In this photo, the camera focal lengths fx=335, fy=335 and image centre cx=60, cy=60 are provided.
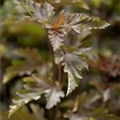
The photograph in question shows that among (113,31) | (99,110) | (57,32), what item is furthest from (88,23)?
(113,31)

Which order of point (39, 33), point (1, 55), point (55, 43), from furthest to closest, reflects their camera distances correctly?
1. point (39, 33)
2. point (1, 55)
3. point (55, 43)

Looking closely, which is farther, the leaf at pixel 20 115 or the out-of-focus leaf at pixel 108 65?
the out-of-focus leaf at pixel 108 65

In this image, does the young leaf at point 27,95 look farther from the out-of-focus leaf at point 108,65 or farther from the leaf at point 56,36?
the out-of-focus leaf at point 108,65

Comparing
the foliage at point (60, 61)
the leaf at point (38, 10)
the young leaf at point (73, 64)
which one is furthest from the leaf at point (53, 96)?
the leaf at point (38, 10)

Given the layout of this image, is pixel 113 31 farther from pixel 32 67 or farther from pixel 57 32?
pixel 57 32

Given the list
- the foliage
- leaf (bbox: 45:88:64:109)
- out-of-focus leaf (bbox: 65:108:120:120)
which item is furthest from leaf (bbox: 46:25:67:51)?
out-of-focus leaf (bbox: 65:108:120:120)

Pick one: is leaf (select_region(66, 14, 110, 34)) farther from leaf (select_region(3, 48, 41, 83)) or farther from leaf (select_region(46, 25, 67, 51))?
leaf (select_region(3, 48, 41, 83))
